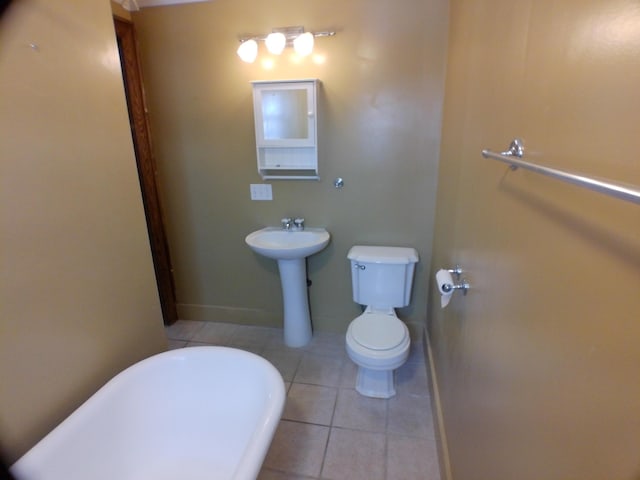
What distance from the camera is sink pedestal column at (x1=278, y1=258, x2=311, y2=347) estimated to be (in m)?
2.31

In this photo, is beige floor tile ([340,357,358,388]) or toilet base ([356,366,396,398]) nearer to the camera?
toilet base ([356,366,396,398])

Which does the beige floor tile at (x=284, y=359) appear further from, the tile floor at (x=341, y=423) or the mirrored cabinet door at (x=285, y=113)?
the mirrored cabinet door at (x=285, y=113)

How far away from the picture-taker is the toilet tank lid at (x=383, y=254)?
82.7 inches

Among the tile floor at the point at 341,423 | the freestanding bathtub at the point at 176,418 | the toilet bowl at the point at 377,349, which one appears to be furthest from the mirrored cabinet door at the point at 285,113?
the tile floor at the point at 341,423

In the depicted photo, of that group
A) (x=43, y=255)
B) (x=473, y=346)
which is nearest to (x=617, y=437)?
(x=473, y=346)

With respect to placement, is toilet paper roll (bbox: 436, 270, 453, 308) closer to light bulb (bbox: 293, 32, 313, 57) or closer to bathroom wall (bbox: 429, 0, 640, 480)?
bathroom wall (bbox: 429, 0, 640, 480)

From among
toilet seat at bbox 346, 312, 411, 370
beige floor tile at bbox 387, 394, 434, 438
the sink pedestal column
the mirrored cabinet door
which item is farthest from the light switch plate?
beige floor tile at bbox 387, 394, 434, 438

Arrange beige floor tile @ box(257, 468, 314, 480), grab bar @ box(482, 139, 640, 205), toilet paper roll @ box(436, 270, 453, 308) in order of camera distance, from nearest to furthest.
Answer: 1. grab bar @ box(482, 139, 640, 205)
2. toilet paper roll @ box(436, 270, 453, 308)
3. beige floor tile @ box(257, 468, 314, 480)

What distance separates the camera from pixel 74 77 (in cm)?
116

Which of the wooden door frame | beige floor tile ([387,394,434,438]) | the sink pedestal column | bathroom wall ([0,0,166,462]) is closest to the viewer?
bathroom wall ([0,0,166,462])

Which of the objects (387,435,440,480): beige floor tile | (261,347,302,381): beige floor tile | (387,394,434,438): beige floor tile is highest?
(261,347,302,381): beige floor tile

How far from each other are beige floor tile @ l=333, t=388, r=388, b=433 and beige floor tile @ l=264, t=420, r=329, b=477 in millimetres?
125

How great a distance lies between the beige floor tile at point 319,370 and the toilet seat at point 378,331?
0.43 m

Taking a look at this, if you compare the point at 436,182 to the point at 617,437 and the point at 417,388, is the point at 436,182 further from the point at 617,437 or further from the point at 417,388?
the point at 617,437
